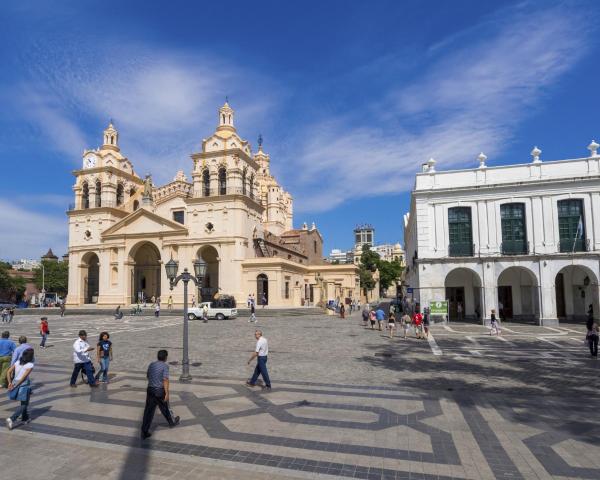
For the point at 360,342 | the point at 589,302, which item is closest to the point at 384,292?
the point at 589,302

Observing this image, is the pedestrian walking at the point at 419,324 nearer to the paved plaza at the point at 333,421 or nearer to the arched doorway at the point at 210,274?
the paved plaza at the point at 333,421

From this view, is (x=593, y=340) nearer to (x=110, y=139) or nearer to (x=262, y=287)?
(x=262, y=287)

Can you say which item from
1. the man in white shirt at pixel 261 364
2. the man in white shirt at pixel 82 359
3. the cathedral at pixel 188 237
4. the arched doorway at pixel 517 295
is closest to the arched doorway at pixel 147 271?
the cathedral at pixel 188 237

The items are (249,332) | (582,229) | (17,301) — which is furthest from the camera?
(17,301)

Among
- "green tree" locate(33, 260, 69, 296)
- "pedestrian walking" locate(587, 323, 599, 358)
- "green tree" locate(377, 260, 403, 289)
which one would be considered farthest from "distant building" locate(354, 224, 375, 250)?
"pedestrian walking" locate(587, 323, 599, 358)

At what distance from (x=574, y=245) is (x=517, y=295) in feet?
16.3

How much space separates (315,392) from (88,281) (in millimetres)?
47634

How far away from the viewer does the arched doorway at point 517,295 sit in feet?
91.9

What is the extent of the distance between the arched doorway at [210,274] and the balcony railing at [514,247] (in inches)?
1091

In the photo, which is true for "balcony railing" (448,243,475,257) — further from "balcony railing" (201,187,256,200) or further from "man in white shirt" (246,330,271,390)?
"balcony railing" (201,187,256,200)

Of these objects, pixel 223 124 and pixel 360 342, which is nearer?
pixel 360 342

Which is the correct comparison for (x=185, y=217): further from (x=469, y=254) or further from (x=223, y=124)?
(x=469, y=254)

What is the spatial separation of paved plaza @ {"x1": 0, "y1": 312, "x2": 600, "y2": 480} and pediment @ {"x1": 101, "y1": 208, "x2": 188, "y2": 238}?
30.4m

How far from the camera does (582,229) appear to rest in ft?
84.2
